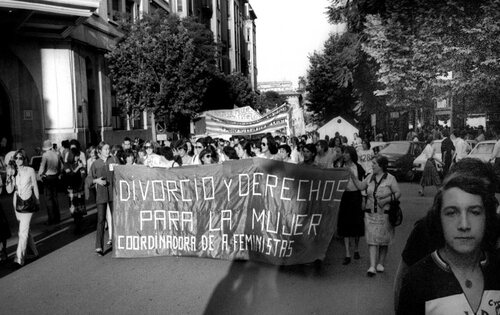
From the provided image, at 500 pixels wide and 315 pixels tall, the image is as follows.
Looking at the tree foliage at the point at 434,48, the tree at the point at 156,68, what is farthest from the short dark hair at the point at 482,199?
the tree foliage at the point at 434,48

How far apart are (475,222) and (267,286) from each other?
4.80 meters

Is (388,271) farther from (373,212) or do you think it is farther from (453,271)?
(453,271)

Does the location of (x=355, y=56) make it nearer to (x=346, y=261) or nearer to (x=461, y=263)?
(x=346, y=261)

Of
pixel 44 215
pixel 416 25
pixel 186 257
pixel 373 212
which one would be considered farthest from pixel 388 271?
pixel 416 25

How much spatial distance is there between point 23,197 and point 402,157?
16.7 meters

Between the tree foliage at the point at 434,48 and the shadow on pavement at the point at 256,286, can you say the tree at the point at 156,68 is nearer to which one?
the tree foliage at the point at 434,48

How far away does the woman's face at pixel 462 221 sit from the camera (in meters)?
2.39

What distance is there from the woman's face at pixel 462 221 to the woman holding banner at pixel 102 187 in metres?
7.68

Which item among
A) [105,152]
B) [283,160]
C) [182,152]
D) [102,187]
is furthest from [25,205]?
[283,160]

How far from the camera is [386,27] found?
99.3ft

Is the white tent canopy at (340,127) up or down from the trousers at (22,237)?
up

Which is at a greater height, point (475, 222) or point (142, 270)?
point (475, 222)

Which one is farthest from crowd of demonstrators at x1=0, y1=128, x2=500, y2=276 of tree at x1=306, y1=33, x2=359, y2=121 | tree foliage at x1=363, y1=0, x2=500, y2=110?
tree at x1=306, y1=33, x2=359, y2=121

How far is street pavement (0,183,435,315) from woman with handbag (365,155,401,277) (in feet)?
1.12
